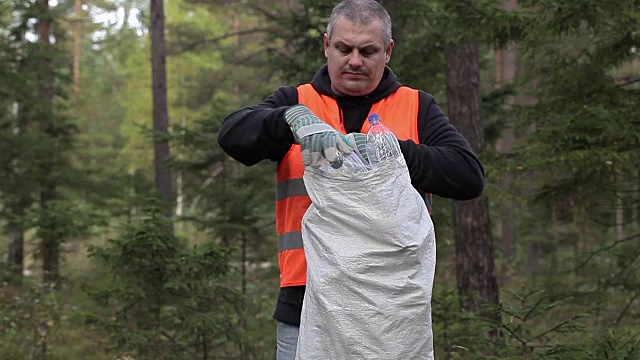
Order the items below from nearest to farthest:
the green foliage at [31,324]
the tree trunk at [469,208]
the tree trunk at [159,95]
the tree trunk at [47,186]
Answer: the tree trunk at [469,208] → the green foliage at [31,324] → the tree trunk at [47,186] → the tree trunk at [159,95]

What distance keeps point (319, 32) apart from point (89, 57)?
117 feet

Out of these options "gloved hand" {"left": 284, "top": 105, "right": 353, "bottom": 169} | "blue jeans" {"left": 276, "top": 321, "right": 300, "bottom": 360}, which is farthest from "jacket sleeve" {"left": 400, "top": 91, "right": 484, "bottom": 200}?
"blue jeans" {"left": 276, "top": 321, "right": 300, "bottom": 360}

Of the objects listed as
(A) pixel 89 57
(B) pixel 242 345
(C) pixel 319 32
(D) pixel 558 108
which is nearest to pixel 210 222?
(C) pixel 319 32

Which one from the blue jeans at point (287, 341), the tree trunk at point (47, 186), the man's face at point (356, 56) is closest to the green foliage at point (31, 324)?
the tree trunk at point (47, 186)

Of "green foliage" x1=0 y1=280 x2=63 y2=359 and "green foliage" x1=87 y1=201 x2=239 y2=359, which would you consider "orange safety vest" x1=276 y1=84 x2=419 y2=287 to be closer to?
"green foliage" x1=87 y1=201 x2=239 y2=359

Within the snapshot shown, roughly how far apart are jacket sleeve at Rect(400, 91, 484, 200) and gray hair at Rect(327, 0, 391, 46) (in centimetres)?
29

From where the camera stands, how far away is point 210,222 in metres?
12.0

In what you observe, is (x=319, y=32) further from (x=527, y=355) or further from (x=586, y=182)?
(x=527, y=355)

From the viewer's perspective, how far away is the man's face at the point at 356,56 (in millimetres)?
2496

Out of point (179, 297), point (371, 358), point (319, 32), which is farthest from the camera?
point (319, 32)

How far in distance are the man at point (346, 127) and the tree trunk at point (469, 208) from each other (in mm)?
6678

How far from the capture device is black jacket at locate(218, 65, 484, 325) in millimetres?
2412

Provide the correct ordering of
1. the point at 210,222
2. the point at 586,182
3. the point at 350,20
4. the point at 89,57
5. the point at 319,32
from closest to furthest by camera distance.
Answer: the point at 350,20
the point at 586,182
the point at 319,32
the point at 210,222
the point at 89,57

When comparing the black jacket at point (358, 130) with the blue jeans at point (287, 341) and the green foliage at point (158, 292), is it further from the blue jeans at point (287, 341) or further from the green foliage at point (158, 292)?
the green foliage at point (158, 292)
